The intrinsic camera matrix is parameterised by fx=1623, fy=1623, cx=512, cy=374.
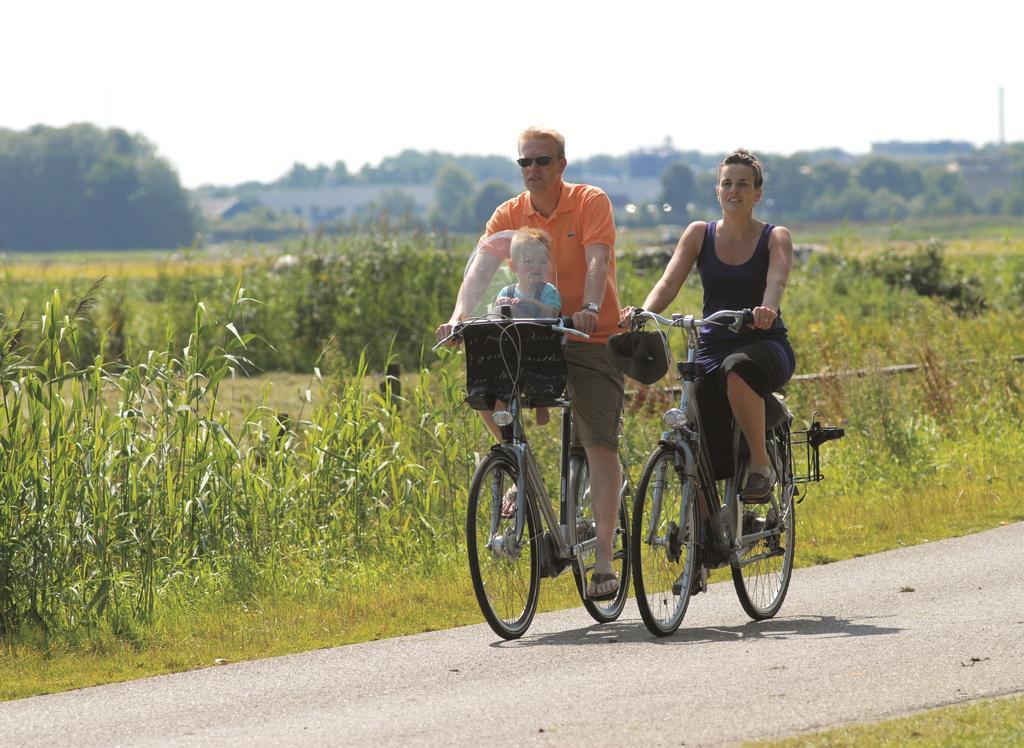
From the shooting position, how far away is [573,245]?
7.15m

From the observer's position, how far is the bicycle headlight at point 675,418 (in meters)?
6.90

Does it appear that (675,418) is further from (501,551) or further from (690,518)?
(501,551)

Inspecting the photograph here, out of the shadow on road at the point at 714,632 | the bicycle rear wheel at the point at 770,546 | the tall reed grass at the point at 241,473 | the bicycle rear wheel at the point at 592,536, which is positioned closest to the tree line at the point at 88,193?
the tall reed grass at the point at 241,473

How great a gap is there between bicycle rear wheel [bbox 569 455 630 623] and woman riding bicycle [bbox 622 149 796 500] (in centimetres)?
52

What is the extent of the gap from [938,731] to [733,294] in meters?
2.68

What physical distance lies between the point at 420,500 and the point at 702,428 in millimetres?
3179

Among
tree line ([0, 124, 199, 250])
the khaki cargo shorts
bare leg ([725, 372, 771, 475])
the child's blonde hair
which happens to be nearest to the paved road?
bare leg ([725, 372, 771, 475])

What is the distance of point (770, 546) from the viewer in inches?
301

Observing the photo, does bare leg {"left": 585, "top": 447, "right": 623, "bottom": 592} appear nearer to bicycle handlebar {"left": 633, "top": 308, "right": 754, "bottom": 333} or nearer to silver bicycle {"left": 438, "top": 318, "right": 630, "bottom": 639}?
silver bicycle {"left": 438, "top": 318, "right": 630, "bottom": 639}

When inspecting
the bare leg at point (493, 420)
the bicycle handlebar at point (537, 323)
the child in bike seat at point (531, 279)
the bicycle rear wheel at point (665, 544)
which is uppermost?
the child in bike seat at point (531, 279)

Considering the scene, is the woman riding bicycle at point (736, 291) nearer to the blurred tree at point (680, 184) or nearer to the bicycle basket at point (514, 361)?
the bicycle basket at point (514, 361)

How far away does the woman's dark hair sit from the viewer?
24.3ft

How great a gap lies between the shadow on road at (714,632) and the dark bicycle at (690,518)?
12 cm

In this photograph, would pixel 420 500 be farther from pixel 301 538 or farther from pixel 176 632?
pixel 176 632
